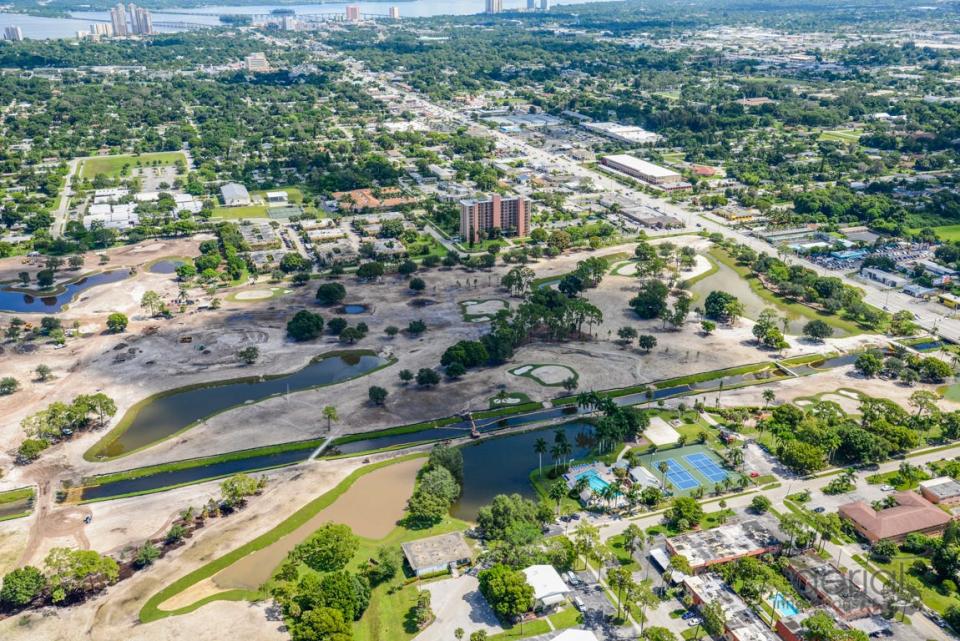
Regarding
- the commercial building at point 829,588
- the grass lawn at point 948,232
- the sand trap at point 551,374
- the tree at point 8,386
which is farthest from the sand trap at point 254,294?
the grass lawn at point 948,232

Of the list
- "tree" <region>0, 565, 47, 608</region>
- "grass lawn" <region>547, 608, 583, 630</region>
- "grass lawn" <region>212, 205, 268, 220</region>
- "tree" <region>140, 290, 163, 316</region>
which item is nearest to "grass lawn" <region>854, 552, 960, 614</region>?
"grass lawn" <region>547, 608, 583, 630</region>

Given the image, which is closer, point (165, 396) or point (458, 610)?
point (458, 610)

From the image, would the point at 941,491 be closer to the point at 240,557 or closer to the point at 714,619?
the point at 714,619

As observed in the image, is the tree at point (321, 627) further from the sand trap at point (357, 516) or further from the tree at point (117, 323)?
the tree at point (117, 323)

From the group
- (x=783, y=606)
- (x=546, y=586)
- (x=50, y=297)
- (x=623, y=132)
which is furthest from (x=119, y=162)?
(x=783, y=606)

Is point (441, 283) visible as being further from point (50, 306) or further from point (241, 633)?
point (241, 633)

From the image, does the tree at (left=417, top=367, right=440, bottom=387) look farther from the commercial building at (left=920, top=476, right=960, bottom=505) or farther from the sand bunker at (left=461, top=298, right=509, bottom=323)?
the commercial building at (left=920, top=476, right=960, bottom=505)
